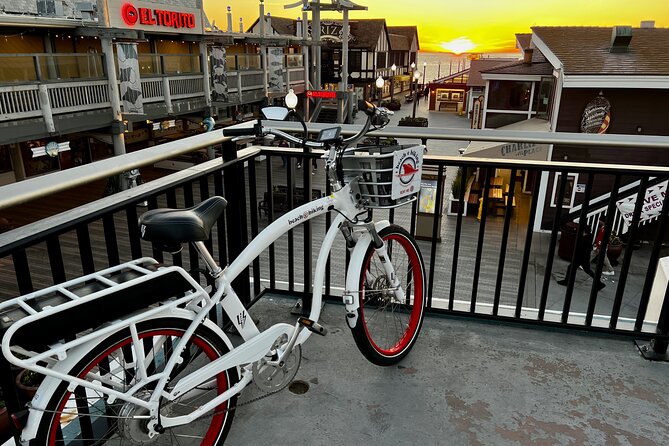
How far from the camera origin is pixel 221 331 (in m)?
1.62

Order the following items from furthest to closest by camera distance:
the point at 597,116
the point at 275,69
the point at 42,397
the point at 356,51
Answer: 1. the point at 356,51
2. the point at 275,69
3. the point at 597,116
4. the point at 42,397

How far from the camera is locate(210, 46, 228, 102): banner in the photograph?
15.4 meters

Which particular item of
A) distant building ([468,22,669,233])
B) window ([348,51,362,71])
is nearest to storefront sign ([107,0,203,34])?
distant building ([468,22,669,233])

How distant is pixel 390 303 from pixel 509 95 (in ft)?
54.7

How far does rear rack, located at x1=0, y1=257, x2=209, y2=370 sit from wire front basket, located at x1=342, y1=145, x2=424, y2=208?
85 cm

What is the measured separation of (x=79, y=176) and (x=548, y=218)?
44.1 ft

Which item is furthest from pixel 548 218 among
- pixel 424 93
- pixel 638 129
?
pixel 424 93

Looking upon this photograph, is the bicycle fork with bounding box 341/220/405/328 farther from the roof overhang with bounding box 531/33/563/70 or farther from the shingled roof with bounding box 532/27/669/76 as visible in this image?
the roof overhang with bounding box 531/33/563/70

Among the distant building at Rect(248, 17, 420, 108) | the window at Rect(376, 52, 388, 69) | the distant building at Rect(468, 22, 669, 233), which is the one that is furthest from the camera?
the window at Rect(376, 52, 388, 69)

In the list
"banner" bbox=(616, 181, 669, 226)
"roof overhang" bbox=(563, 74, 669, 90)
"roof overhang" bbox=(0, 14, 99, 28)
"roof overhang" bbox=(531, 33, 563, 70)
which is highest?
"roof overhang" bbox=(0, 14, 99, 28)

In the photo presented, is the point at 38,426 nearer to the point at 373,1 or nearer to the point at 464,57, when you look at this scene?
the point at 373,1

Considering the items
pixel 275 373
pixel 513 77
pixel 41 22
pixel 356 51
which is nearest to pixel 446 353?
pixel 275 373

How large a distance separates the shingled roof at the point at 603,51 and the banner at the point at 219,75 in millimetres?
9491

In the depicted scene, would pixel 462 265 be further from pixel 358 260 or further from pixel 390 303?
pixel 358 260
